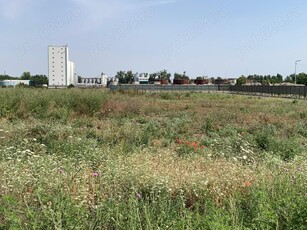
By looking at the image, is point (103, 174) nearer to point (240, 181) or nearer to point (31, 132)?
point (240, 181)

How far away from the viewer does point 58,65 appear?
13962 centimetres

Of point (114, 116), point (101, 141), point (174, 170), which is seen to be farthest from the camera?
point (114, 116)

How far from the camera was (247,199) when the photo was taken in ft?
12.3

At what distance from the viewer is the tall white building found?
136375 millimetres

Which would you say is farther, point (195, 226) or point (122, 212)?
point (122, 212)

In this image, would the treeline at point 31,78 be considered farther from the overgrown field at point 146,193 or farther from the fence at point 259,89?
the overgrown field at point 146,193

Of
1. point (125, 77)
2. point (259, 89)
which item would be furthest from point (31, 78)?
point (259, 89)

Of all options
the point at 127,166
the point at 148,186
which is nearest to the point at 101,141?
the point at 127,166

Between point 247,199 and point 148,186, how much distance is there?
1199 millimetres

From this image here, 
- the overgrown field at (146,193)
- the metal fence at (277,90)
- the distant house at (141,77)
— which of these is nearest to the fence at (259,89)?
the metal fence at (277,90)

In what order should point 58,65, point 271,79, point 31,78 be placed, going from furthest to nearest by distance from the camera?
1. point 31,78
2. point 58,65
3. point 271,79

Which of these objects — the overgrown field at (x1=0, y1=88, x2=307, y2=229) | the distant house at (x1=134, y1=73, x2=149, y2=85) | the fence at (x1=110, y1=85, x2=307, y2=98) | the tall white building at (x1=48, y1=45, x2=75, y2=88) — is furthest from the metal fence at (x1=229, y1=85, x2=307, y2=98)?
the tall white building at (x1=48, y1=45, x2=75, y2=88)

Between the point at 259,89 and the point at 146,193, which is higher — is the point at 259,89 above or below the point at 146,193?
above

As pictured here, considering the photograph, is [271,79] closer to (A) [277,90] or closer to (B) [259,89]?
(B) [259,89]
